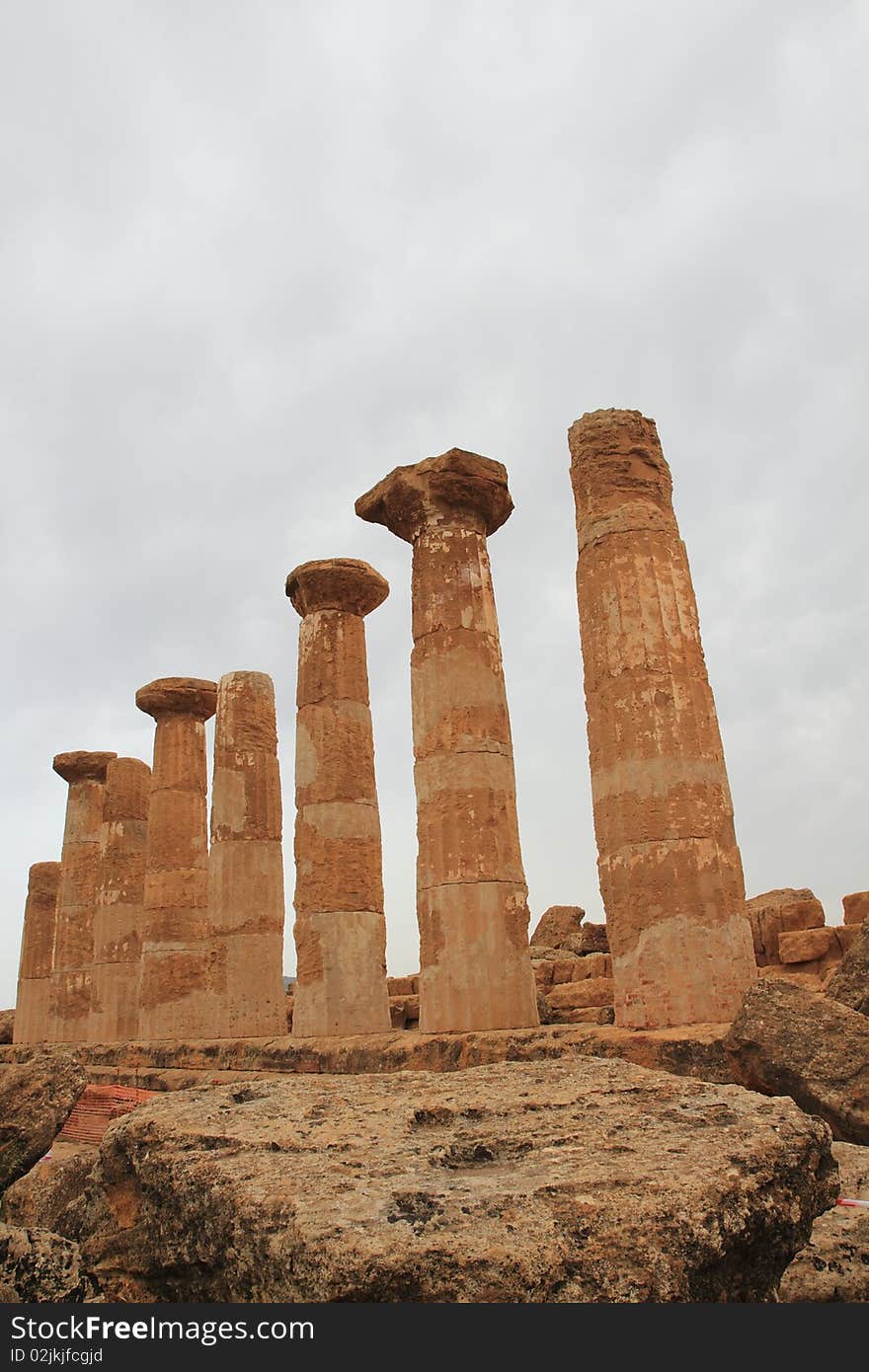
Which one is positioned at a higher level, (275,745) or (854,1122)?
(275,745)

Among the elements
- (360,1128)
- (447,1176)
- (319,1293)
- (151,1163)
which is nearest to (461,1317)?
(319,1293)

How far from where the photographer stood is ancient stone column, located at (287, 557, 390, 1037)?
13289 mm

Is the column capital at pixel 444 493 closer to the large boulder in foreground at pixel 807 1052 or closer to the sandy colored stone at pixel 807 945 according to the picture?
the sandy colored stone at pixel 807 945

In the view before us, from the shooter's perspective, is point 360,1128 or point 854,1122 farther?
point 854,1122

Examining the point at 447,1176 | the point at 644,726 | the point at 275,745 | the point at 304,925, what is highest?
the point at 275,745

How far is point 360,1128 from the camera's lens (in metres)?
4.31

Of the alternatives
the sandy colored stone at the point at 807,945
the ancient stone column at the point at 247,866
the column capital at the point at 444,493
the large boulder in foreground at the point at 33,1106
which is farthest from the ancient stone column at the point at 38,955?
the sandy colored stone at the point at 807,945

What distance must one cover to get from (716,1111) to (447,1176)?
1.24m

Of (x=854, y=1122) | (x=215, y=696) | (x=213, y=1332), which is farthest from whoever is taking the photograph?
(x=215, y=696)

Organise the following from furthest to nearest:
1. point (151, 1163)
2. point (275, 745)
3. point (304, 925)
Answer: point (275, 745), point (304, 925), point (151, 1163)

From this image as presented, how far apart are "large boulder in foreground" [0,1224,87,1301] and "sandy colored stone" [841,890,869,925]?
479 inches

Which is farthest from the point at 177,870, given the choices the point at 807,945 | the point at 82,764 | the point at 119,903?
the point at 807,945

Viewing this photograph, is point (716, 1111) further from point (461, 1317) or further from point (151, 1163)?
point (151, 1163)

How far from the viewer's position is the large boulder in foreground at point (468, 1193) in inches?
117
